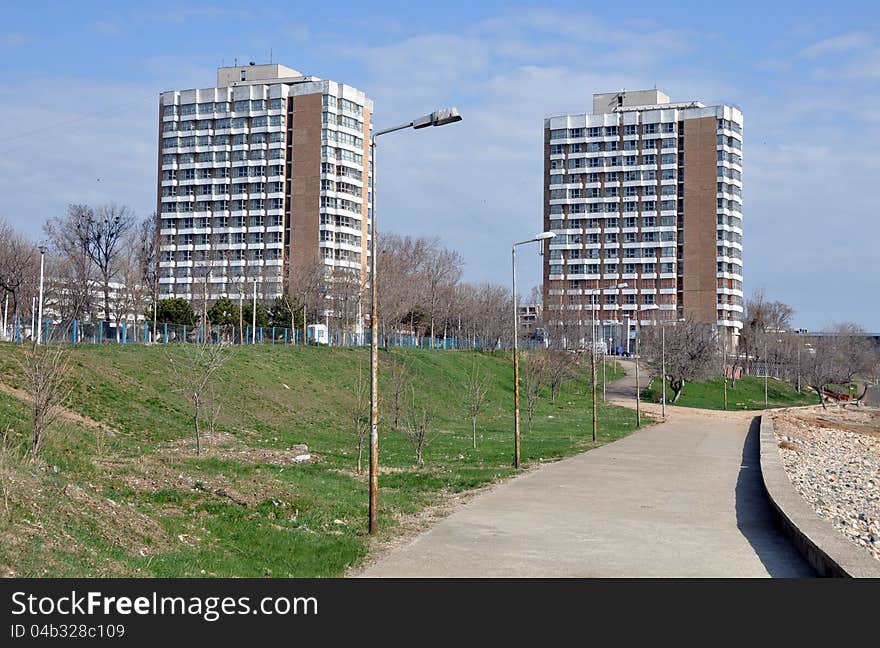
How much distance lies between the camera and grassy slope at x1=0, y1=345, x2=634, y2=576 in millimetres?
10695

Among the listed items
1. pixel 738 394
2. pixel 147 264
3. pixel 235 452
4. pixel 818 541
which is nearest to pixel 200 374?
pixel 235 452

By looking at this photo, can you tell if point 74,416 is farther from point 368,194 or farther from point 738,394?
point 368,194

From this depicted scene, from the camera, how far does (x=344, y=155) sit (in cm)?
10625

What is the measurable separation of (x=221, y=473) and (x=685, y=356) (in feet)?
198

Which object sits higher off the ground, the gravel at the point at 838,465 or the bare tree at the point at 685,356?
the bare tree at the point at 685,356

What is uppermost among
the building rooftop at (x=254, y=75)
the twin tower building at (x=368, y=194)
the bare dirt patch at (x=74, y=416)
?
the building rooftop at (x=254, y=75)

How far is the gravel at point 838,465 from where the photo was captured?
18312 millimetres

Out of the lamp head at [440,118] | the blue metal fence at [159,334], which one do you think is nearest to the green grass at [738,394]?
the blue metal fence at [159,334]

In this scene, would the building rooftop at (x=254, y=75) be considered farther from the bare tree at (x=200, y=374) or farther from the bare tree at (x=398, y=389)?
the bare tree at (x=200, y=374)

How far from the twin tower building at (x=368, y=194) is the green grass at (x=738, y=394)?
1589 centimetres

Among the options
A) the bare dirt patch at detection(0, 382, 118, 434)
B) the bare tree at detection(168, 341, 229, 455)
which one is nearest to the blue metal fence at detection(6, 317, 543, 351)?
the bare tree at detection(168, 341, 229, 455)

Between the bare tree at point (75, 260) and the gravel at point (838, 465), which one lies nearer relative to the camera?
the gravel at point (838, 465)
